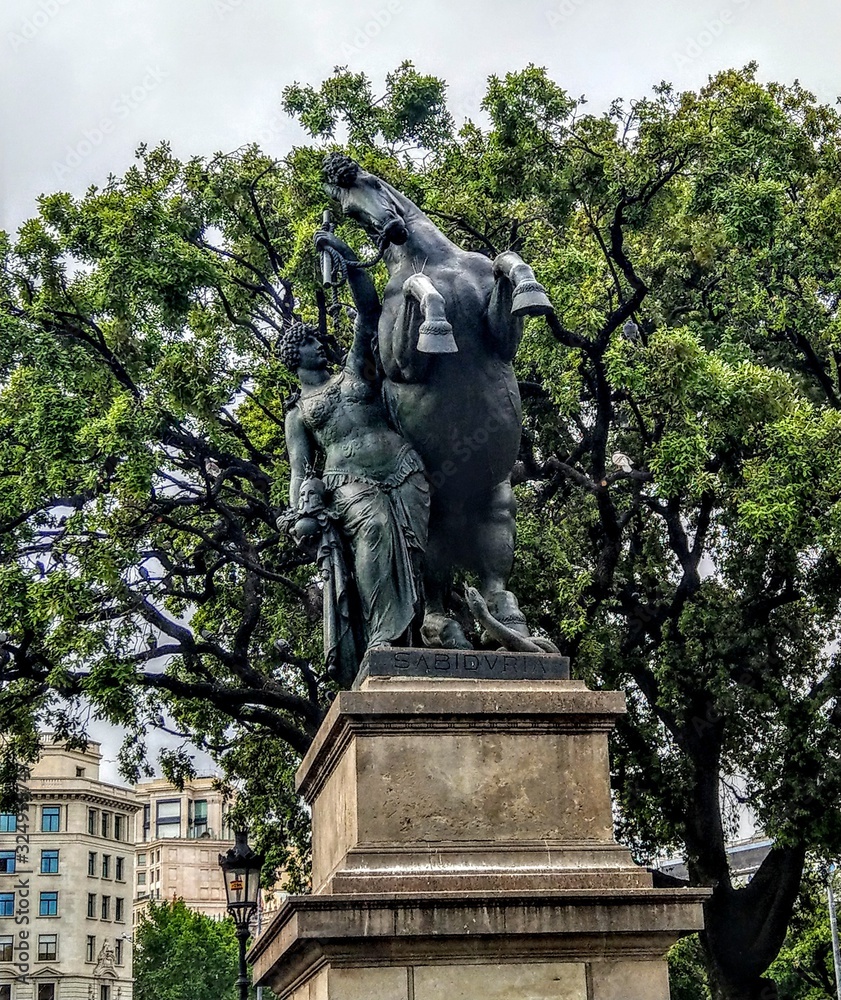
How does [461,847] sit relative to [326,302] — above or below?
below

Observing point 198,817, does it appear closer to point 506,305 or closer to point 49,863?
point 49,863

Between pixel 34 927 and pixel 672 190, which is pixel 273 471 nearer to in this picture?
pixel 672 190

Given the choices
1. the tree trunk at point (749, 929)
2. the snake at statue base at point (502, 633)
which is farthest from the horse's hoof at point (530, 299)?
the tree trunk at point (749, 929)

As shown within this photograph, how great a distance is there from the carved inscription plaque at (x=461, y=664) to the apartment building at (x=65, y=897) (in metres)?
57.5

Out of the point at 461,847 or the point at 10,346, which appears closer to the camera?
the point at 461,847

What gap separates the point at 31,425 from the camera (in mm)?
15320

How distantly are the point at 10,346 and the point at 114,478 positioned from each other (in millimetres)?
2110

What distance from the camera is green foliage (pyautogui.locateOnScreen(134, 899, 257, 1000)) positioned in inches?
2375

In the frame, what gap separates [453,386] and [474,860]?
7.83ft

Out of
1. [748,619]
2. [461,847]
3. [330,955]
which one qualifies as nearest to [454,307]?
[461,847]

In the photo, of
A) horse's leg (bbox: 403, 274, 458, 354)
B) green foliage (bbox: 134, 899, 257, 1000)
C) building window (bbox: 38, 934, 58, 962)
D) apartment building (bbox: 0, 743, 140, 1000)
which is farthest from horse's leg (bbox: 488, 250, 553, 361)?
building window (bbox: 38, 934, 58, 962)

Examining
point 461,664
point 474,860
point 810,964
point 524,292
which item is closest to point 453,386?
point 524,292

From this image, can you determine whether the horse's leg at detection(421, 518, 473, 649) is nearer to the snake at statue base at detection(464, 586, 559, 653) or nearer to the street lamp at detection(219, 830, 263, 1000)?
the snake at statue base at detection(464, 586, 559, 653)

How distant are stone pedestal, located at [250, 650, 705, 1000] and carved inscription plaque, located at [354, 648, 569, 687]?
0.01 m
